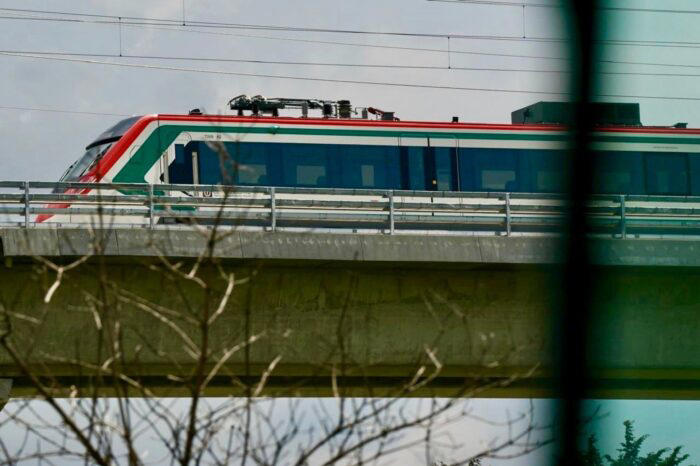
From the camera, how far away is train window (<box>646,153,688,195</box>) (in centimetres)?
2623

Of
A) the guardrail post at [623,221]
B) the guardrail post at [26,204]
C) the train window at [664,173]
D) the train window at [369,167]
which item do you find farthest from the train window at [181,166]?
the guardrail post at [623,221]

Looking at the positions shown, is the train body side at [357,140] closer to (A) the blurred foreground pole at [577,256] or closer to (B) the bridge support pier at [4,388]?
(B) the bridge support pier at [4,388]

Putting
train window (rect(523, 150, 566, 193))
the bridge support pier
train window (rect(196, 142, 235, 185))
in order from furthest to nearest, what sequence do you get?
train window (rect(523, 150, 566, 193)) < train window (rect(196, 142, 235, 185)) < the bridge support pier

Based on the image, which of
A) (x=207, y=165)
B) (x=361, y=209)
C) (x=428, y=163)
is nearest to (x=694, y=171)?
(x=428, y=163)

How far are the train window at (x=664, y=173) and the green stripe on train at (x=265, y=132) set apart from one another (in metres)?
0.30

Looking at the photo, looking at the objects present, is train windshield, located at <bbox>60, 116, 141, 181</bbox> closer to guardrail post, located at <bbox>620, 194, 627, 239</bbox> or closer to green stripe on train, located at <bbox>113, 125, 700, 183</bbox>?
green stripe on train, located at <bbox>113, 125, 700, 183</bbox>

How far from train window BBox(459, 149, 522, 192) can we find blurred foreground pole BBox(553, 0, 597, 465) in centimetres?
1265

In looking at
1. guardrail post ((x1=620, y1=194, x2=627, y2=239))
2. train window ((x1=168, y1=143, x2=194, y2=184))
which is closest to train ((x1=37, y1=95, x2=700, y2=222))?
train window ((x1=168, y1=143, x2=194, y2=184))

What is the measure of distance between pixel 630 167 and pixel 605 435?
16.5 m

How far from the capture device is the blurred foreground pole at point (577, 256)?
384 inches

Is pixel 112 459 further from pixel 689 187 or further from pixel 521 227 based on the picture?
pixel 689 187

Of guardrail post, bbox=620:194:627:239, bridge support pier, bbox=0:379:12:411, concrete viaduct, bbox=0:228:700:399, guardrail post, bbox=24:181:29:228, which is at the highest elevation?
guardrail post, bbox=24:181:29:228

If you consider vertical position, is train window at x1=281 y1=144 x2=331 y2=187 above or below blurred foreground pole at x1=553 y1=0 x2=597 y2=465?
above

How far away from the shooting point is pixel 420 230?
20438 millimetres
